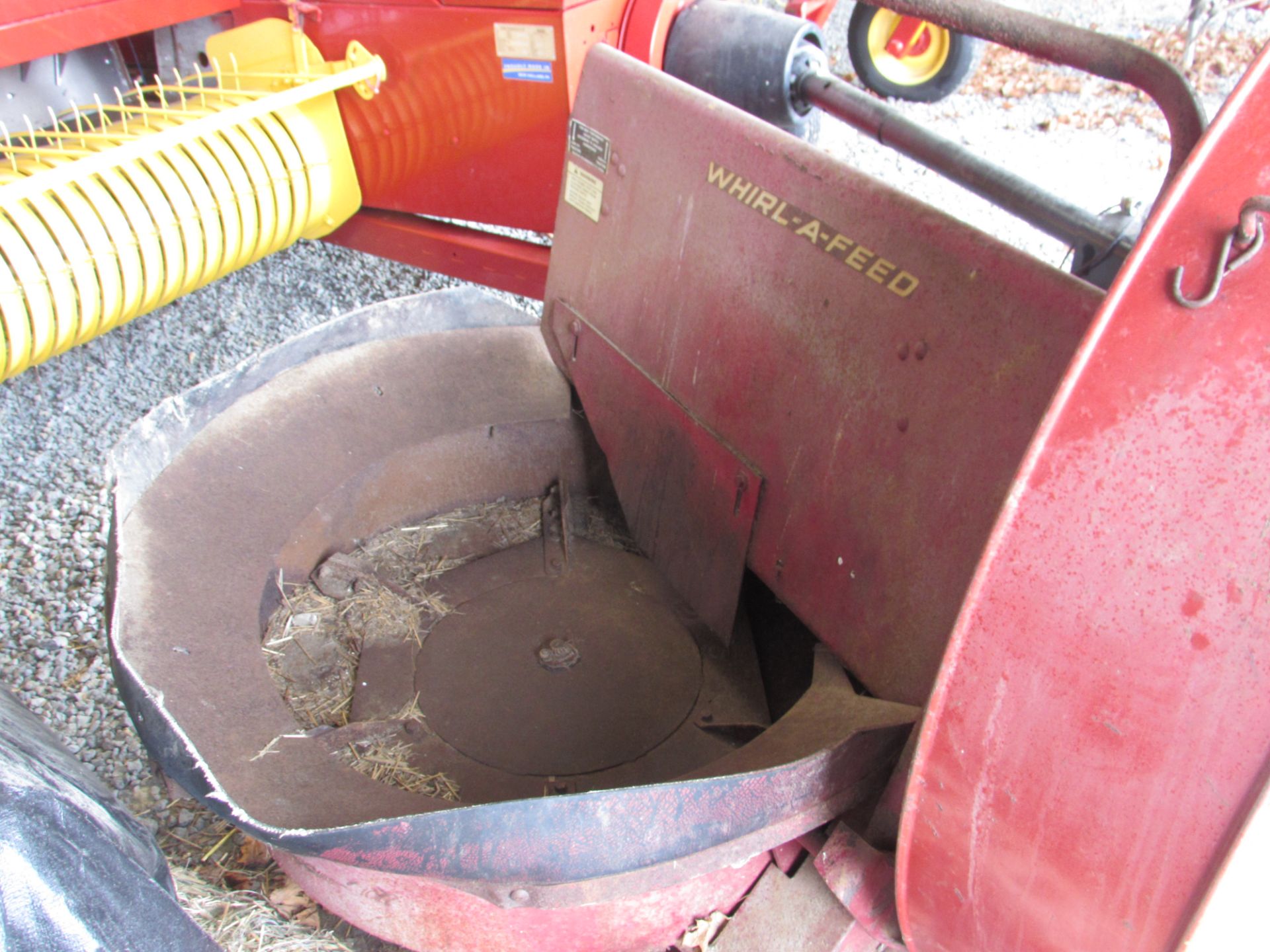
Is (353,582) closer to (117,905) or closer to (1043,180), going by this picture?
(117,905)

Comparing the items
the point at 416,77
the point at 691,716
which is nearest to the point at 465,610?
the point at 691,716

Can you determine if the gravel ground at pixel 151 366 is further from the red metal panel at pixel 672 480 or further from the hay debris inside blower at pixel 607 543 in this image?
the red metal panel at pixel 672 480

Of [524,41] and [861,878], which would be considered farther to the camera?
[524,41]

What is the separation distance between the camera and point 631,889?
1.25 m

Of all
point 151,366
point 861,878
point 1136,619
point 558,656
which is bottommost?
point 151,366

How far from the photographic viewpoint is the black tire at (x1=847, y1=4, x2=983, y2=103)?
4.84 metres

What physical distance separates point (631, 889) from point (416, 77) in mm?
2270

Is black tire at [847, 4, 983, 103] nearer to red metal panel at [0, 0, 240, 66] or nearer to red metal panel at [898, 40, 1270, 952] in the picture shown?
red metal panel at [0, 0, 240, 66]

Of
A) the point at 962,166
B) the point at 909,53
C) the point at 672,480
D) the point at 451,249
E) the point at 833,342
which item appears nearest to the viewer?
the point at 833,342

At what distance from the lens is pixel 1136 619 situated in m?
0.83

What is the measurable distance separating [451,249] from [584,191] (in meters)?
1.11

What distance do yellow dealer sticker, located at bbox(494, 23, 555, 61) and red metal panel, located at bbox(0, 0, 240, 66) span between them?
0.85 metres

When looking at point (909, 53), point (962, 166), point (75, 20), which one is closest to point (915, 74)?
point (909, 53)

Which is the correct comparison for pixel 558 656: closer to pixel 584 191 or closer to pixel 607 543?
pixel 607 543
